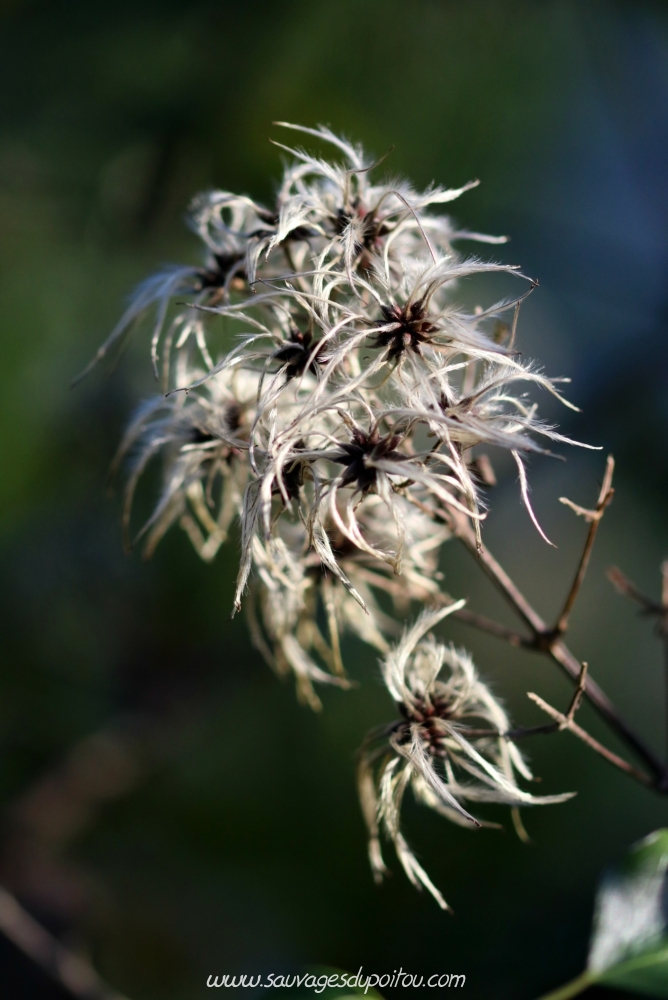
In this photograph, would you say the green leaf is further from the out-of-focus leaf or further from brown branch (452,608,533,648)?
brown branch (452,608,533,648)

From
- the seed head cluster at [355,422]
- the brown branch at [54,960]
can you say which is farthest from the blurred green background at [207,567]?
the seed head cluster at [355,422]

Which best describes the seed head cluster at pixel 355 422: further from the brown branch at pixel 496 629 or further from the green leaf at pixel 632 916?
the green leaf at pixel 632 916

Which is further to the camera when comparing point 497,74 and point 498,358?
point 497,74

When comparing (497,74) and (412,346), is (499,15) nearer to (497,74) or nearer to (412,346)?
(497,74)

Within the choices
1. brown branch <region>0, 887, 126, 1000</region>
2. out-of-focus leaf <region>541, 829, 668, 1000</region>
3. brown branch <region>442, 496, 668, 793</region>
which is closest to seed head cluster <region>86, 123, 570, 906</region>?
brown branch <region>442, 496, 668, 793</region>

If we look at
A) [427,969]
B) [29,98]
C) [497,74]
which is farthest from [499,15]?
[427,969]

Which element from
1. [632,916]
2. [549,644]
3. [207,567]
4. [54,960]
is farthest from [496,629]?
[207,567]
